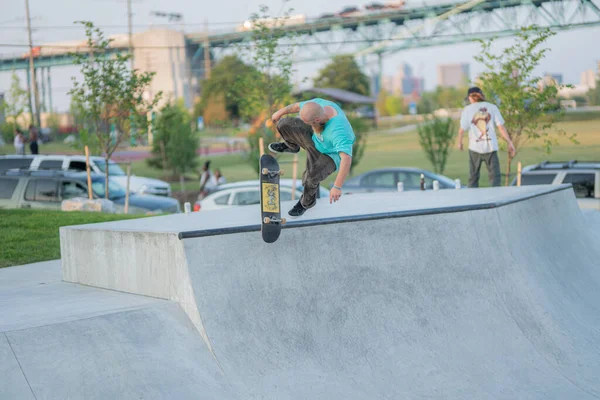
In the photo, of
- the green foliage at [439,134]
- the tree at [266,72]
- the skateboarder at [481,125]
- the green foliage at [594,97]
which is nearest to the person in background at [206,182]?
the tree at [266,72]

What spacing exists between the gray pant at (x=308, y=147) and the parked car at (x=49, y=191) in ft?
33.8

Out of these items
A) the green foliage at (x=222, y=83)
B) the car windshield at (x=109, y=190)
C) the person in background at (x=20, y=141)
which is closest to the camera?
the car windshield at (x=109, y=190)

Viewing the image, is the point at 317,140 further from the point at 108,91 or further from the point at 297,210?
the point at 108,91

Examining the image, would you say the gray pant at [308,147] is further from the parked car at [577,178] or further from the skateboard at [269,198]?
the parked car at [577,178]

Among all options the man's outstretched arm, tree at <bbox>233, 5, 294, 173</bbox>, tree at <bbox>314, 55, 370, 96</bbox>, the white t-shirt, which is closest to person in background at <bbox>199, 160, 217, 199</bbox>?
tree at <bbox>233, 5, 294, 173</bbox>

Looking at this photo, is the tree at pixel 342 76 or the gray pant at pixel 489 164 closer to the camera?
the gray pant at pixel 489 164

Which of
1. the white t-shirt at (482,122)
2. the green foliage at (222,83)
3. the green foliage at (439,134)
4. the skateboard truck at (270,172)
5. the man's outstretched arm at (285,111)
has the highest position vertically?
the green foliage at (222,83)

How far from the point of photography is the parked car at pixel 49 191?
1591cm

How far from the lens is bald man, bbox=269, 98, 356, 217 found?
6.18 m

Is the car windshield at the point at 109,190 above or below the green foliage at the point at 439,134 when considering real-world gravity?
below

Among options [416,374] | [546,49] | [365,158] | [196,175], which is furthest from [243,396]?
[365,158]

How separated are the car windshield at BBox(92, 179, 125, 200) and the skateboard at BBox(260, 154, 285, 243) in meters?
11.8

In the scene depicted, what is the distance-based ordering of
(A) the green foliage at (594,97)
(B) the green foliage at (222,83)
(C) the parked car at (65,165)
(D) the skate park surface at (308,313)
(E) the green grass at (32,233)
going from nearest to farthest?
(D) the skate park surface at (308,313) < (E) the green grass at (32,233) < (C) the parked car at (65,165) < (A) the green foliage at (594,97) < (B) the green foliage at (222,83)

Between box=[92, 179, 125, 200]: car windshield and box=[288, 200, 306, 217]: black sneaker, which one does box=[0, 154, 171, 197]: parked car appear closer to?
box=[92, 179, 125, 200]: car windshield
